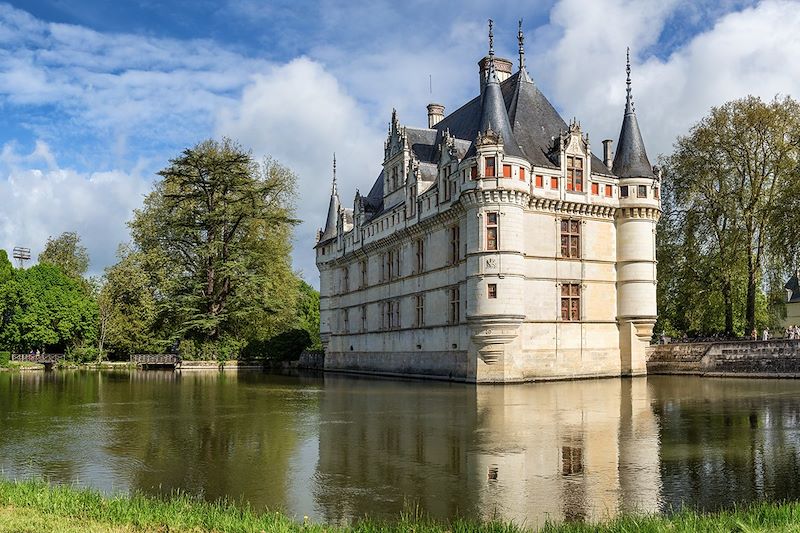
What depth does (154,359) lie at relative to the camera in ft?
176

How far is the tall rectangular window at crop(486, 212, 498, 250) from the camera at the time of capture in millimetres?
30328

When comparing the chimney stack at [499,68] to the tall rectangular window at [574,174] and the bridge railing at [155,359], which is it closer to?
the tall rectangular window at [574,174]

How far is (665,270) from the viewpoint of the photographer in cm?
4209

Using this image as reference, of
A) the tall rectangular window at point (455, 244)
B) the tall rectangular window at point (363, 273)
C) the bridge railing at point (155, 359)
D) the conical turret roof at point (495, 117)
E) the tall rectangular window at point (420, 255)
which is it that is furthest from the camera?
the bridge railing at point (155, 359)

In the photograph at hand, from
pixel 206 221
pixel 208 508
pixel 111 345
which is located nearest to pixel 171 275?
pixel 206 221

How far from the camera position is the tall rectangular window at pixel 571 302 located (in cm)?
3312

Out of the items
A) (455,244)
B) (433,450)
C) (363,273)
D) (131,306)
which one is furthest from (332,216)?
(433,450)

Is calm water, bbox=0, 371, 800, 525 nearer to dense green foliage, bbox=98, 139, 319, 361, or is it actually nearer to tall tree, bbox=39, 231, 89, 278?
dense green foliage, bbox=98, 139, 319, 361

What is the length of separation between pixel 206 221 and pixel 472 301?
24.5 m

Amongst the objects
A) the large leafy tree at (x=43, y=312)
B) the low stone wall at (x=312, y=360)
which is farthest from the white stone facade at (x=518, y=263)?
the large leafy tree at (x=43, y=312)

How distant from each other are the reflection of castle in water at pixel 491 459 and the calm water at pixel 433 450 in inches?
1.4

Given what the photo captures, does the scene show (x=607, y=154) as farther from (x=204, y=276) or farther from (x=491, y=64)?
(x=204, y=276)

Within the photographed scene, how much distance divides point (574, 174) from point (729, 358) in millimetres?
10225

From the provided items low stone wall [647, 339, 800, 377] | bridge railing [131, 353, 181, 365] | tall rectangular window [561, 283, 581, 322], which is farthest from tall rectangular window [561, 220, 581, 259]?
bridge railing [131, 353, 181, 365]
